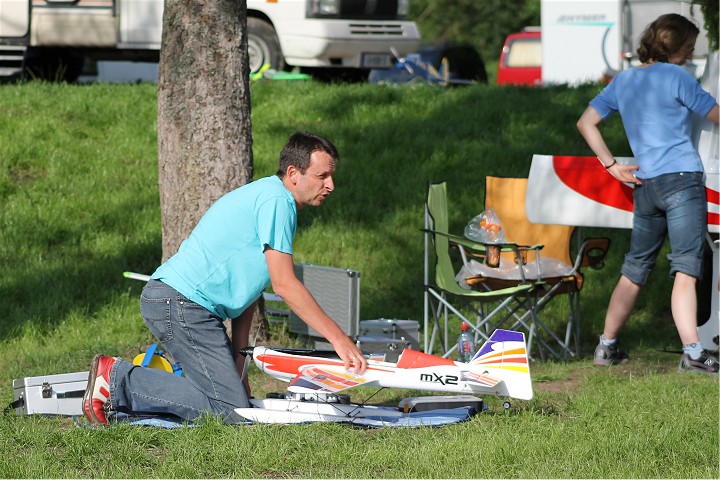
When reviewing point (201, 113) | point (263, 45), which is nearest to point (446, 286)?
point (201, 113)

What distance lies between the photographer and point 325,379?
4566 millimetres

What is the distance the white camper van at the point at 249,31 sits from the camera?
1113 cm

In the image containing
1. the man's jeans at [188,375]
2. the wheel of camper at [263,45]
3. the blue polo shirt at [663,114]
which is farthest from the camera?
the wheel of camper at [263,45]

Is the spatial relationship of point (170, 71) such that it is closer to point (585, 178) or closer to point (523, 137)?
point (585, 178)

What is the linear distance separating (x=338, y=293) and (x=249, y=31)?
5741 mm

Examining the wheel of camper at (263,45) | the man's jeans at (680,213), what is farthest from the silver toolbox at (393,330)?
the wheel of camper at (263,45)

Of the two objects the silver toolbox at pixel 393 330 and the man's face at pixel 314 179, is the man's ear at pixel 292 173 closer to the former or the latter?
the man's face at pixel 314 179

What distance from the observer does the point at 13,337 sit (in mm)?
7059

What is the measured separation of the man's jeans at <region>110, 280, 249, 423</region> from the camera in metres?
4.62

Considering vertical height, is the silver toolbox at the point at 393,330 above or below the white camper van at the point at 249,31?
below

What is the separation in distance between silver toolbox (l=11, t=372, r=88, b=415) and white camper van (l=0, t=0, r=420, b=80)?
678cm

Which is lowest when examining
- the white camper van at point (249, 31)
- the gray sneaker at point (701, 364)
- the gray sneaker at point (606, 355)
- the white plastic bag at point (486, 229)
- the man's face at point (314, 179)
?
the gray sneaker at point (606, 355)

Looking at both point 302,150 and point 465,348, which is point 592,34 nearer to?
point 465,348

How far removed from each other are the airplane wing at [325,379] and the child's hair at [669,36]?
8.72 ft
